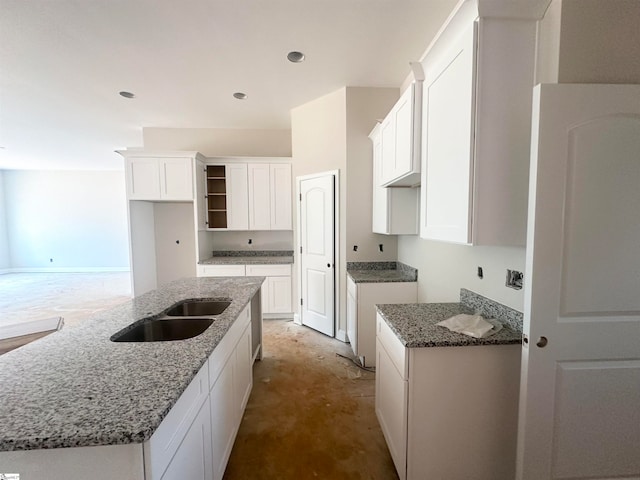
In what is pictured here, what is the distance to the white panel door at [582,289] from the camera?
1146 mm

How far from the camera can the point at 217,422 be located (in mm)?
1392

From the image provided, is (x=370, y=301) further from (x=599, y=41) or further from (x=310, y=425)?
(x=599, y=41)

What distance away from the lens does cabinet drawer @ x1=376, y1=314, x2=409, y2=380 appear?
53.8 inches

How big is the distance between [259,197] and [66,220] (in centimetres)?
727

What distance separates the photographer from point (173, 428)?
91cm

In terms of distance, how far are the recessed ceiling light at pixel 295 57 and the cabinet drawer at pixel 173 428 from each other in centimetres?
279

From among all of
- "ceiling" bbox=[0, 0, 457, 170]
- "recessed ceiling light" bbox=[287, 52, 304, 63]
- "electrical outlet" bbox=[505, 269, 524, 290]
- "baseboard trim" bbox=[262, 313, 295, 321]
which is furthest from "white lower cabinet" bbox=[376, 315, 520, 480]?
"baseboard trim" bbox=[262, 313, 295, 321]

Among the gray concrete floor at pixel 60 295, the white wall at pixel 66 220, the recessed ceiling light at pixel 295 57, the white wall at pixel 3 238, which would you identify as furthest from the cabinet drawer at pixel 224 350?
the white wall at pixel 3 238

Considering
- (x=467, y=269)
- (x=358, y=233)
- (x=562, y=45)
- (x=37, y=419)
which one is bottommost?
(x=37, y=419)

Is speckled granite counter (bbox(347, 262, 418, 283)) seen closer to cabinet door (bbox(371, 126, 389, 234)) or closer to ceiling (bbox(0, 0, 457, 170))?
cabinet door (bbox(371, 126, 389, 234))

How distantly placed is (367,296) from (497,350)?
1.39 meters

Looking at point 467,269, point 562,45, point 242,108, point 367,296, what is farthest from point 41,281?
point 562,45

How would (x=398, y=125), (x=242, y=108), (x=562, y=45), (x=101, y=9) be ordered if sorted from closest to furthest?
1. (x=562, y=45)
2. (x=101, y=9)
3. (x=398, y=125)
4. (x=242, y=108)

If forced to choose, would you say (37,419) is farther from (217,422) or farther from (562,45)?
(562,45)
